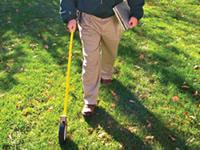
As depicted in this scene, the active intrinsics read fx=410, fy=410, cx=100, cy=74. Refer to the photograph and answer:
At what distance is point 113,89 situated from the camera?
568 cm

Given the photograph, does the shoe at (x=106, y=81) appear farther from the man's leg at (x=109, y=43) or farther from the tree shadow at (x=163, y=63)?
the tree shadow at (x=163, y=63)

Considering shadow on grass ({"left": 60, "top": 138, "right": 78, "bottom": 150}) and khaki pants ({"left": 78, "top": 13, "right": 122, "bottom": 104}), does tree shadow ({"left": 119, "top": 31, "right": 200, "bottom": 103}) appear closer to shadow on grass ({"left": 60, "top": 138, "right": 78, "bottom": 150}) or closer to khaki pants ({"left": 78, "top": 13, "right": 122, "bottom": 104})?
khaki pants ({"left": 78, "top": 13, "right": 122, "bottom": 104})

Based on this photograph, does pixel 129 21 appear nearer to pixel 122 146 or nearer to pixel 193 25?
pixel 122 146

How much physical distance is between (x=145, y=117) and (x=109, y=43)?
1.02m

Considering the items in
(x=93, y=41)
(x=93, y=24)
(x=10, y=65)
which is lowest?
(x=10, y=65)

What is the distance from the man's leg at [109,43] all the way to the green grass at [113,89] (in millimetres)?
313

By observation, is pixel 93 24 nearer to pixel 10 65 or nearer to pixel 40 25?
pixel 10 65

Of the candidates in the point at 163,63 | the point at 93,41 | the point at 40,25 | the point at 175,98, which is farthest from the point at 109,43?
the point at 40,25

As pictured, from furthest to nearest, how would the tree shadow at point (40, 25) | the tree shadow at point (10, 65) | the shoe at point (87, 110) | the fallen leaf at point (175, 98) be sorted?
1. the tree shadow at point (40, 25)
2. the tree shadow at point (10, 65)
3. the fallen leaf at point (175, 98)
4. the shoe at point (87, 110)

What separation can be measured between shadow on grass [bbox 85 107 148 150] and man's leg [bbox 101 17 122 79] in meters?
0.63

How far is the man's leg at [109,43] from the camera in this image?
4762 millimetres

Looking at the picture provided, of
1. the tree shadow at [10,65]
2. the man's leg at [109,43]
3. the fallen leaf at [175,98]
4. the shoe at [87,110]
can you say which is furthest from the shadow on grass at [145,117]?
the tree shadow at [10,65]

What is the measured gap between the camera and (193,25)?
8.03 metres

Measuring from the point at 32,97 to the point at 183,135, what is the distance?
208 cm
